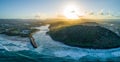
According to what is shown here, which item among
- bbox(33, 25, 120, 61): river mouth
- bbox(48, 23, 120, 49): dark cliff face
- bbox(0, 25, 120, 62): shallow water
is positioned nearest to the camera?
bbox(0, 25, 120, 62): shallow water

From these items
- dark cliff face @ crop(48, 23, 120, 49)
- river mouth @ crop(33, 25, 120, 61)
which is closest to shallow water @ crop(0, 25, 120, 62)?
river mouth @ crop(33, 25, 120, 61)

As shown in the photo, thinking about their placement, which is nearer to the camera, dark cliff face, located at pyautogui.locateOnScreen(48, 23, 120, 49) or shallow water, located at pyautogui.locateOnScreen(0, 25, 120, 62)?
shallow water, located at pyautogui.locateOnScreen(0, 25, 120, 62)

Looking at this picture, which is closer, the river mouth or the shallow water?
the shallow water

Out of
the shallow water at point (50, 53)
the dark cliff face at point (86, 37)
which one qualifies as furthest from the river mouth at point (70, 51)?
the dark cliff face at point (86, 37)

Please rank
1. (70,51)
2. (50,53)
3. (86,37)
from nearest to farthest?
(50,53) → (70,51) → (86,37)

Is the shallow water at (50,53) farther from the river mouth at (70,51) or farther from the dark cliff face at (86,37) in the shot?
the dark cliff face at (86,37)

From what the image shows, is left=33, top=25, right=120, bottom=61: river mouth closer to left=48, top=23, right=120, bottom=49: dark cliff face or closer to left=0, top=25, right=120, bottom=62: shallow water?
left=0, top=25, right=120, bottom=62: shallow water

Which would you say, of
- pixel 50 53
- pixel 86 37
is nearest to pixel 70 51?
pixel 50 53

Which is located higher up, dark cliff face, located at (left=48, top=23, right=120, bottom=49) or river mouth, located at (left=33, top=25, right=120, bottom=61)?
dark cliff face, located at (left=48, top=23, right=120, bottom=49)

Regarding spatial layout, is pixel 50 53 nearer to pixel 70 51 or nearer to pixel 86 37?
pixel 70 51

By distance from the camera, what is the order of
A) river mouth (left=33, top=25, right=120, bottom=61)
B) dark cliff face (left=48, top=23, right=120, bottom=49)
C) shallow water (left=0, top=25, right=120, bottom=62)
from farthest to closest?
dark cliff face (left=48, top=23, right=120, bottom=49) < river mouth (left=33, top=25, right=120, bottom=61) < shallow water (left=0, top=25, right=120, bottom=62)
